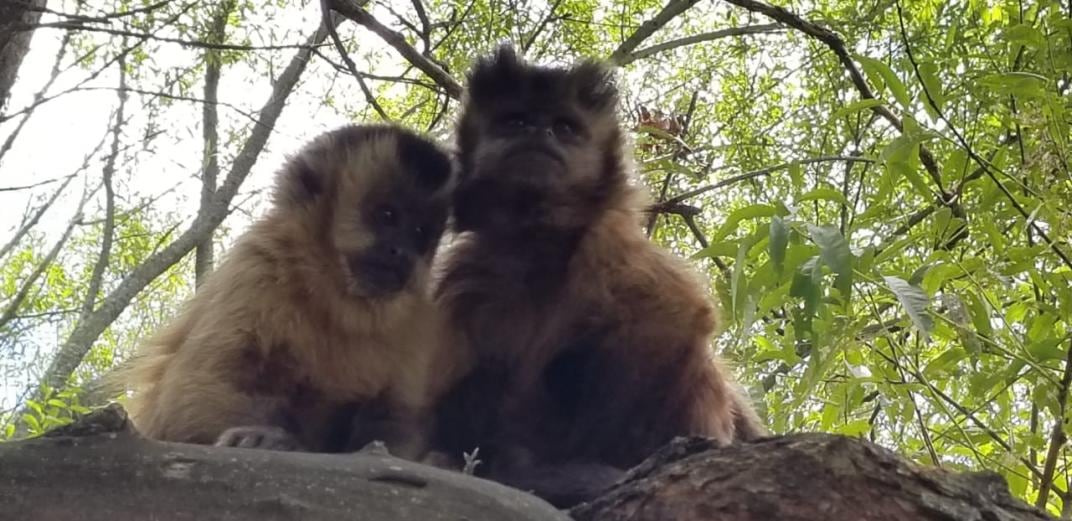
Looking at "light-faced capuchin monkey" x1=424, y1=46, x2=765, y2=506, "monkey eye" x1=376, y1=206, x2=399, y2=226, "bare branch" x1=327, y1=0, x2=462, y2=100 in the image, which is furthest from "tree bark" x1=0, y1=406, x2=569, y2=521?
"bare branch" x1=327, y1=0, x2=462, y2=100

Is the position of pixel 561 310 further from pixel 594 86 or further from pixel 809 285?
pixel 809 285

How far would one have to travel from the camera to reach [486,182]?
334cm

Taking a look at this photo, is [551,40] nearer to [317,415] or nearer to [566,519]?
[317,415]

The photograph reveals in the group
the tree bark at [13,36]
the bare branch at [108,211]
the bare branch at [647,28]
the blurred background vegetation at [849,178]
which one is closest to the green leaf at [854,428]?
the blurred background vegetation at [849,178]

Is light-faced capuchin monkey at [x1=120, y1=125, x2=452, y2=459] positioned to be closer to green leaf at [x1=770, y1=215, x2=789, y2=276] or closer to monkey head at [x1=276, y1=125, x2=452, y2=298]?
monkey head at [x1=276, y1=125, x2=452, y2=298]

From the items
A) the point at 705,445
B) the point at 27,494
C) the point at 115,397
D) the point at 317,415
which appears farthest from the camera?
the point at 115,397

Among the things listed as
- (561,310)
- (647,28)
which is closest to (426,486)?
(561,310)

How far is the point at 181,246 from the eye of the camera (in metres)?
9.26

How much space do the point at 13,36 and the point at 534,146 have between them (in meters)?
1.77

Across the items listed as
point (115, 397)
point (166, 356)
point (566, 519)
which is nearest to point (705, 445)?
point (566, 519)

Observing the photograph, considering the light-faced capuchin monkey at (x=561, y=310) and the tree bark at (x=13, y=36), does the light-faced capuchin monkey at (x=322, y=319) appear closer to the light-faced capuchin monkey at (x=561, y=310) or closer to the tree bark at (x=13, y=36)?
the light-faced capuchin monkey at (x=561, y=310)

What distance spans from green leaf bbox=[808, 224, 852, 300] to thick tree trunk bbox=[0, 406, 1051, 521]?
0.47m

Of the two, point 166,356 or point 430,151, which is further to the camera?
point 430,151

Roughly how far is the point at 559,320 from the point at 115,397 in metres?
1.48
